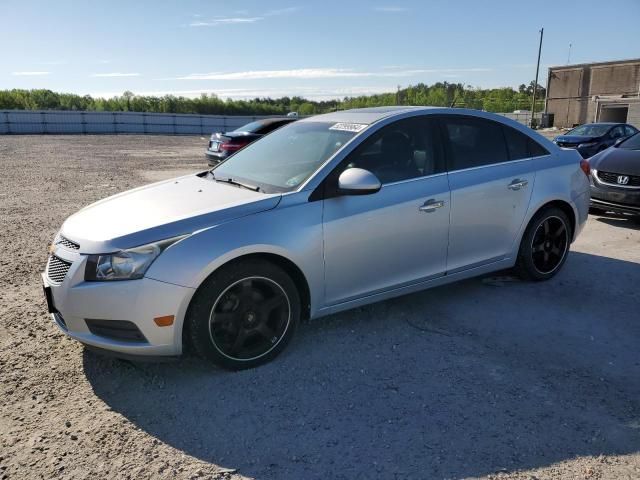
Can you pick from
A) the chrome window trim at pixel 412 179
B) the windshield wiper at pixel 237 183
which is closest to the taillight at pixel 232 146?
the windshield wiper at pixel 237 183

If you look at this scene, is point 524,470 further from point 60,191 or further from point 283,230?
point 60,191

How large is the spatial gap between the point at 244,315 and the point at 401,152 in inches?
70.5

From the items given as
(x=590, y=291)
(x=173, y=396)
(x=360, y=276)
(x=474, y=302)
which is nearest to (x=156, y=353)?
(x=173, y=396)

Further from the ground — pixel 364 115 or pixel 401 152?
pixel 364 115

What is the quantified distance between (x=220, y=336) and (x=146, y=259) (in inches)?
27.3

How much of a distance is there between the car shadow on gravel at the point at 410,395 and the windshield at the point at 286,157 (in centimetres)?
120

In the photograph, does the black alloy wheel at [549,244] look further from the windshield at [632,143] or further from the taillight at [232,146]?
the taillight at [232,146]

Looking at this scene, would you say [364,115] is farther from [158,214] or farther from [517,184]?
[158,214]

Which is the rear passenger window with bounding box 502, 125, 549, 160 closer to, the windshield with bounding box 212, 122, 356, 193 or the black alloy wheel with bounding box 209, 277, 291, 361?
the windshield with bounding box 212, 122, 356, 193

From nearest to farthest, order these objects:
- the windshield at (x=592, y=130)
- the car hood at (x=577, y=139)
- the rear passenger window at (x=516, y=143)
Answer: the rear passenger window at (x=516, y=143) → the car hood at (x=577, y=139) → the windshield at (x=592, y=130)

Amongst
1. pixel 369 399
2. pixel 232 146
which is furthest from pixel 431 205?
pixel 232 146

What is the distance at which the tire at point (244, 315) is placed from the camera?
10.8ft

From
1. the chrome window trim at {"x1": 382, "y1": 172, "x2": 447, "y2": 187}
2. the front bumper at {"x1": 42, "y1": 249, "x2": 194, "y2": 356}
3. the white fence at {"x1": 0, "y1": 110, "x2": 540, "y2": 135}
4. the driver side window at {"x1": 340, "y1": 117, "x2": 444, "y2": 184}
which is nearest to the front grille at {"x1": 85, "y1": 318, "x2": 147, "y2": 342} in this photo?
the front bumper at {"x1": 42, "y1": 249, "x2": 194, "y2": 356}

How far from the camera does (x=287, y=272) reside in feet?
12.0
